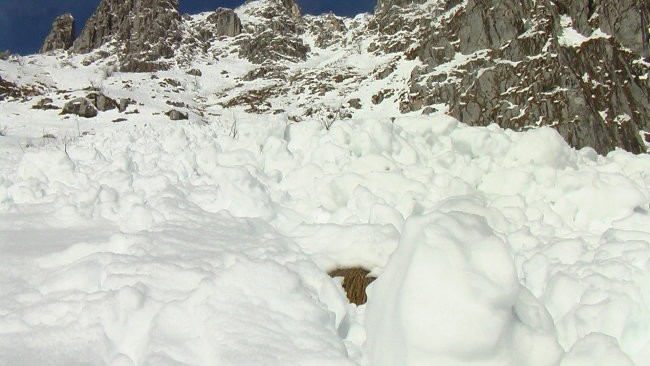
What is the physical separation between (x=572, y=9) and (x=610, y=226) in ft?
157

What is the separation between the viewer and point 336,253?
129 inches

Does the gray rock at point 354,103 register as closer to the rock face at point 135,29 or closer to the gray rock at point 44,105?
the gray rock at point 44,105

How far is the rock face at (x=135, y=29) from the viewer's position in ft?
272

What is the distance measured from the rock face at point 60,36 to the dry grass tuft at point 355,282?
384 feet

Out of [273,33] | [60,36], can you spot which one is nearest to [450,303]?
[273,33]

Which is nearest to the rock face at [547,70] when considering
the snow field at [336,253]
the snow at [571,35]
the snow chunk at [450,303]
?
the snow at [571,35]

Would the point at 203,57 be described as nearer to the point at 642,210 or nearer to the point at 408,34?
the point at 408,34

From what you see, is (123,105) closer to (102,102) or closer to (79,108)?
(102,102)

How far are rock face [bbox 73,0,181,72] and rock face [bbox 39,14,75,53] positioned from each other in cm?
412

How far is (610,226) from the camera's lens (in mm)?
3721

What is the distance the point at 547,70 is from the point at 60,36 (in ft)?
348

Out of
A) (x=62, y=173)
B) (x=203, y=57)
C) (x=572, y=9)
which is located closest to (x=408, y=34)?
(x=572, y=9)

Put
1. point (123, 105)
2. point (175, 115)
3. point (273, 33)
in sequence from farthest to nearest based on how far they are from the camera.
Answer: point (273, 33) → point (123, 105) → point (175, 115)

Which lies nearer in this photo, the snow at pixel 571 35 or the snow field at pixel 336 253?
the snow field at pixel 336 253
